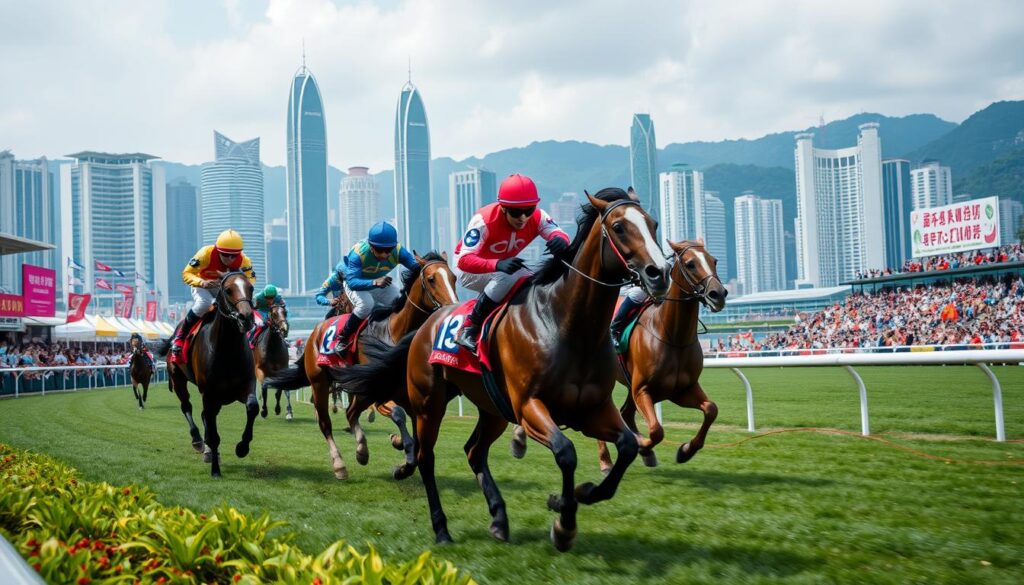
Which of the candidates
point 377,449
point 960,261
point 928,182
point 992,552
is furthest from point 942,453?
point 928,182

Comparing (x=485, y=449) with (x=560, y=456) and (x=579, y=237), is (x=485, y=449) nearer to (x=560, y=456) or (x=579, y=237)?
(x=560, y=456)

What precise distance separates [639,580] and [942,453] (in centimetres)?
454

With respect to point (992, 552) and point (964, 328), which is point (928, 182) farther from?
point (992, 552)

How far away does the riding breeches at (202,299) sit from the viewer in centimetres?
841

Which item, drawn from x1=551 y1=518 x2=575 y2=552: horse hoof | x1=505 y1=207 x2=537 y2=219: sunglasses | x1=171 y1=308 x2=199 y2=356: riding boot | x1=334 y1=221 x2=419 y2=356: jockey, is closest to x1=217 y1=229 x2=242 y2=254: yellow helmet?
x1=171 y1=308 x2=199 y2=356: riding boot

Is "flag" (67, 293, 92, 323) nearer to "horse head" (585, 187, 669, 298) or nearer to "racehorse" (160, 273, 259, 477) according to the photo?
"racehorse" (160, 273, 259, 477)

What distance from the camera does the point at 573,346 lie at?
13.9ft

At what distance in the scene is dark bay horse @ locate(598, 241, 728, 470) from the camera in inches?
256

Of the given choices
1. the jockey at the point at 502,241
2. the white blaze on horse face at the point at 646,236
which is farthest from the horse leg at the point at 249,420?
the white blaze on horse face at the point at 646,236

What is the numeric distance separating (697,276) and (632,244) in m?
2.72

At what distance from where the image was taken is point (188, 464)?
8219 millimetres

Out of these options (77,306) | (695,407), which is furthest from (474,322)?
(77,306)

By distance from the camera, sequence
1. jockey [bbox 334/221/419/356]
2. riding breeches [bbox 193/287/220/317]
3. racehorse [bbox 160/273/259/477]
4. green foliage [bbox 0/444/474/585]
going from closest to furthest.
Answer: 1. green foliage [bbox 0/444/474/585]
2. jockey [bbox 334/221/419/356]
3. racehorse [bbox 160/273/259/477]
4. riding breeches [bbox 193/287/220/317]

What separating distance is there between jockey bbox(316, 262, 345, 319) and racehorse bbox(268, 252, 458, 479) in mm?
693
